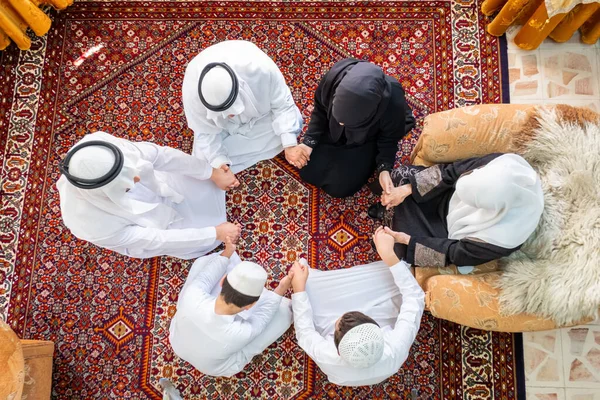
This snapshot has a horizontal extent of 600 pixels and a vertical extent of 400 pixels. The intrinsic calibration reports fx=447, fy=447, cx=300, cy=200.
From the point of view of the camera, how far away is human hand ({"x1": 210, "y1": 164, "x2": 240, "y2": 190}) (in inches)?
98.1

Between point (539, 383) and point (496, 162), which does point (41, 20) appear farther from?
point (539, 383)

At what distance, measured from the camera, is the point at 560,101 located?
2.81 metres

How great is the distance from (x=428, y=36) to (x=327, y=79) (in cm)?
113

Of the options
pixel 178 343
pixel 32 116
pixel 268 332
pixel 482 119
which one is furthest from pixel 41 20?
pixel 482 119

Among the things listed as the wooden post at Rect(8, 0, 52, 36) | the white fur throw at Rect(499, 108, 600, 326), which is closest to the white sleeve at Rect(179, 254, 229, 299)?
the white fur throw at Rect(499, 108, 600, 326)

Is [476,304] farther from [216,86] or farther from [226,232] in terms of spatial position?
[216,86]

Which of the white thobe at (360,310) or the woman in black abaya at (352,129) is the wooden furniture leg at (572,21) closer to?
the woman in black abaya at (352,129)

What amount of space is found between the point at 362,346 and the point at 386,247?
1.99ft

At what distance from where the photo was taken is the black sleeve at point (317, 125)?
7.66 feet

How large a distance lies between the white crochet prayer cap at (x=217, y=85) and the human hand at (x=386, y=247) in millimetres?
1092

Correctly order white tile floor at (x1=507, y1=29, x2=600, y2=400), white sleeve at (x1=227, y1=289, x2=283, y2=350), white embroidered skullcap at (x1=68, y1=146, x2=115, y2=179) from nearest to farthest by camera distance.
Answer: white embroidered skullcap at (x1=68, y1=146, x2=115, y2=179), white sleeve at (x1=227, y1=289, x2=283, y2=350), white tile floor at (x1=507, y1=29, x2=600, y2=400)

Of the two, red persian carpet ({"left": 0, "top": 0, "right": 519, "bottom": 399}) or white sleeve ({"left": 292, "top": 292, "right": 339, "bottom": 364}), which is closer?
white sleeve ({"left": 292, "top": 292, "right": 339, "bottom": 364})

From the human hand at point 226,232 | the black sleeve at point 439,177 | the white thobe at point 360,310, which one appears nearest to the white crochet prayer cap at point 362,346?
the white thobe at point 360,310

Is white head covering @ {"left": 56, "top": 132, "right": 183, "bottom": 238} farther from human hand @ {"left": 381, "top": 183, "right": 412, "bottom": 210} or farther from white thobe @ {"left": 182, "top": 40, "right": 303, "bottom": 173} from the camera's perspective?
human hand @ {"left": 381, "top": 183, "right": 412, "bottom": 210}
